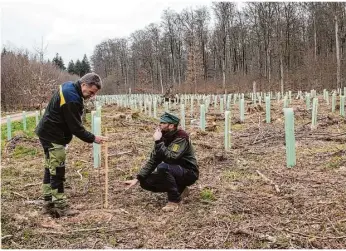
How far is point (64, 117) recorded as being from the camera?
4.92m

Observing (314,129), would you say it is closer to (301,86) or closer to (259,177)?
(259,177)

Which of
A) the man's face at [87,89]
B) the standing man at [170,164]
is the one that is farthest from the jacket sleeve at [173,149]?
the man's face at [87,89]

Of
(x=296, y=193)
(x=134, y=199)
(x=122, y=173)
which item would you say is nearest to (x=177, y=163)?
(x=134, y=199)

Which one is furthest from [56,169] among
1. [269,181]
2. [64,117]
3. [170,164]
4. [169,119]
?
[269,181]

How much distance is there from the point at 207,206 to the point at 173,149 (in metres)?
0.83

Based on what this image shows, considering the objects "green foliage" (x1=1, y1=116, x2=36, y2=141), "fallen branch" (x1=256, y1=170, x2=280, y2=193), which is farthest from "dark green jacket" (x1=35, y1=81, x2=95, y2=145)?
"green foliage" (x1=1, y1=116, x2=36, y2=141)

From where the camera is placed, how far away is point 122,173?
721 centimetres

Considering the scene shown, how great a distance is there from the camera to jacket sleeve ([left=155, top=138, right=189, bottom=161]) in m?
5.21

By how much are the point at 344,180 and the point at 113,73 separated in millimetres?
71117

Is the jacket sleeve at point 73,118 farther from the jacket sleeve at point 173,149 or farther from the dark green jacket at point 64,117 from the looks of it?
the jacket sleeve at point 173,149

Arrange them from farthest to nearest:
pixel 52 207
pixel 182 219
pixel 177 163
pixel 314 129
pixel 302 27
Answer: pixel 302 27 → pixel 314 129 → pixel 177 163 → pixel 52 207 → pixel 182 219

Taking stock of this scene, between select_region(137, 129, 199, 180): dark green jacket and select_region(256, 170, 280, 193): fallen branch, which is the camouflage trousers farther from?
select_region(256, 170, 280, 193): fallen branch

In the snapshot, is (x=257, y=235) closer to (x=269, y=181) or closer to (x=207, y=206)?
(x=207, y=206)

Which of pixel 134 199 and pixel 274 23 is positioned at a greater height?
pixel 274 23
